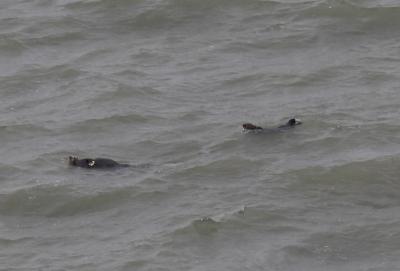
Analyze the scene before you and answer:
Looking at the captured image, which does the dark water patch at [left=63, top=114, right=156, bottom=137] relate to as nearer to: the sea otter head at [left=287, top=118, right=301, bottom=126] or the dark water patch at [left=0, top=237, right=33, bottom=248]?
the sea otter head at [left=287, top=118, right=301, bottom=126]

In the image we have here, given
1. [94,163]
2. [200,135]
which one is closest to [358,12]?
[200,135]

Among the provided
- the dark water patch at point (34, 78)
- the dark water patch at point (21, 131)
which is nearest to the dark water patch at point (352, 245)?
the dark water patch at point (21, 131)

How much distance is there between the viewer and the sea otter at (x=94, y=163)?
13750mm

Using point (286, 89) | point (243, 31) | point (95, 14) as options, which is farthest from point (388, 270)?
point (95, 14)

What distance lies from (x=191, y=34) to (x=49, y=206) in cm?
532

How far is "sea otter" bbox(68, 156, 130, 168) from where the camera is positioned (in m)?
13.8

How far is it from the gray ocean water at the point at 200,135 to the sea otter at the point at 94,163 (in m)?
0.09

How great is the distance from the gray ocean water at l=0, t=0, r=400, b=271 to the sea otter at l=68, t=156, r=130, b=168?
0.09 m

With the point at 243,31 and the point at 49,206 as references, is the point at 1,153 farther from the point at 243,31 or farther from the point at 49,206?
the point at 243,31

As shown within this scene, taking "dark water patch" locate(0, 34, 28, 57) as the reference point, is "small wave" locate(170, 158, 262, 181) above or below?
below

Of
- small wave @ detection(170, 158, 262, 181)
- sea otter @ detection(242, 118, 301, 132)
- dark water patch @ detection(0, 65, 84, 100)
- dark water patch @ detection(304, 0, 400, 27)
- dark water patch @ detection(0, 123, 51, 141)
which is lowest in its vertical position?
small wave @ detection(170, 158, 262, 181)

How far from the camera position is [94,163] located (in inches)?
542

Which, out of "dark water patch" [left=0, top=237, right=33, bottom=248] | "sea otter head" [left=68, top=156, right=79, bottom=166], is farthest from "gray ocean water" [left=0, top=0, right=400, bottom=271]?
"sea otter head" [left=68, top=156, right=79, bottom=166]

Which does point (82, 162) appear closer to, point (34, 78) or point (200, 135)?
point (200, 135)
